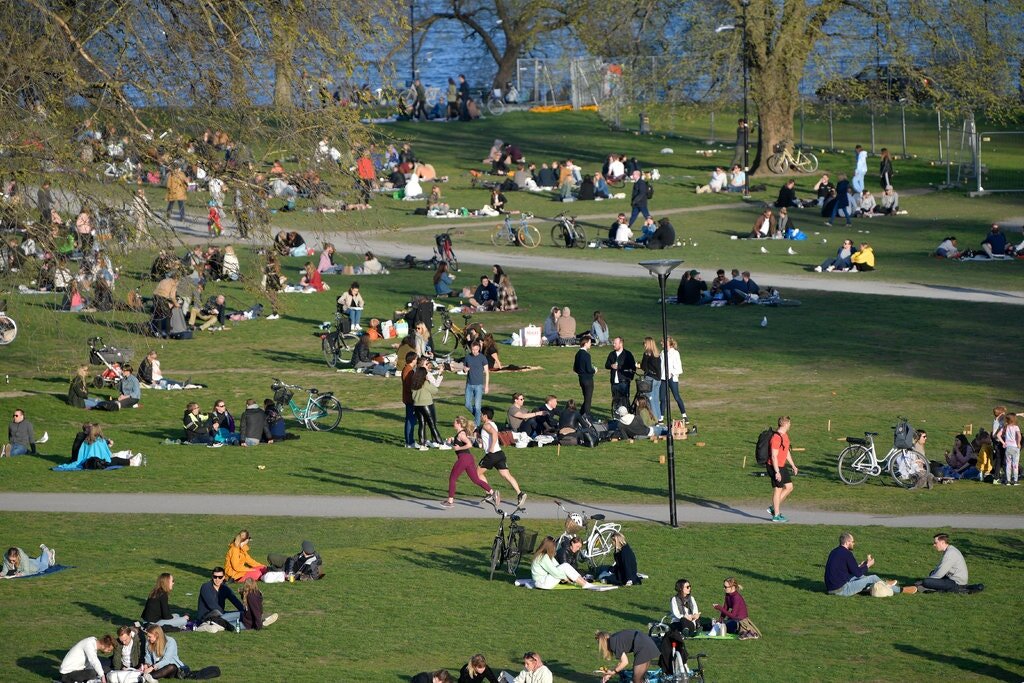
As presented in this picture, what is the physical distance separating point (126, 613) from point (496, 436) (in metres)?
7.28

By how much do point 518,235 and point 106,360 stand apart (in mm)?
17613

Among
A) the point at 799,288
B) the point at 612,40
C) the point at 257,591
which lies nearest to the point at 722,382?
the point at 799,288

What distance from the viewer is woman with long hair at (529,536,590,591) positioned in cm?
2114

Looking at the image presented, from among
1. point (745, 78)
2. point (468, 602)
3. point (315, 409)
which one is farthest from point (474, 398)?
point (745, 78)

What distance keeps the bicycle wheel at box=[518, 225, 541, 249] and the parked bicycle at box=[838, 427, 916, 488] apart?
24.1m

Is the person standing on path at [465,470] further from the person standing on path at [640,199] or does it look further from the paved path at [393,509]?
the person standing on path at [640,199]

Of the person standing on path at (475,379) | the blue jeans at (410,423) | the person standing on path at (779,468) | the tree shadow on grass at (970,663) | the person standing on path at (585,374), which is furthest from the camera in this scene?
the person standing on path at (475,379)

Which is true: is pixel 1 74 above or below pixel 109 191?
above

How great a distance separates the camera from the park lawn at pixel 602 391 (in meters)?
26.4

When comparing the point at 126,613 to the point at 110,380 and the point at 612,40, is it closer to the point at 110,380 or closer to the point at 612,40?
the point at 110,380

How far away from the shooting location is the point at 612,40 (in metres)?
67.7

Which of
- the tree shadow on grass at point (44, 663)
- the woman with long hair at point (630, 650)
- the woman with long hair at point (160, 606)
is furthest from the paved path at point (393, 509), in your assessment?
Answer: the tree shadow on grass at point (44, 663)

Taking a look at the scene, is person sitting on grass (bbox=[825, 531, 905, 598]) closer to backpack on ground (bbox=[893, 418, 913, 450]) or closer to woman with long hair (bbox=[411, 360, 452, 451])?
backpack on ground (bbox=[893, 418, 913, 450])

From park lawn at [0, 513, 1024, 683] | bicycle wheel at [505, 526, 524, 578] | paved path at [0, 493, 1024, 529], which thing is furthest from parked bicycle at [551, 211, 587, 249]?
bicycle wheel at [505, 526, 524, 578]
